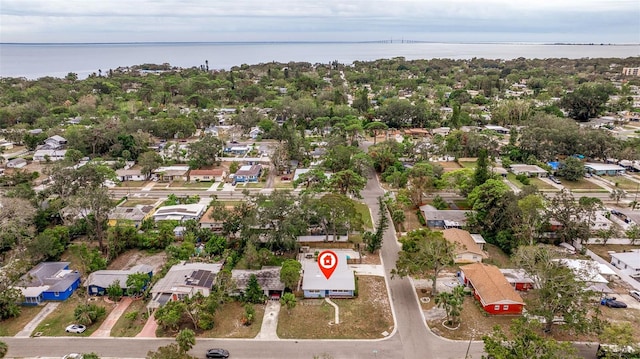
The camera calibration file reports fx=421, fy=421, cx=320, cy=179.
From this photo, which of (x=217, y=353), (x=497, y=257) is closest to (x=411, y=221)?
(x=497, y=257)

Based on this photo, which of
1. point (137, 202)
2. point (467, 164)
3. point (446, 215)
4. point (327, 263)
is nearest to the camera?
point (327, 263)

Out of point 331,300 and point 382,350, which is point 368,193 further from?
point 382,350

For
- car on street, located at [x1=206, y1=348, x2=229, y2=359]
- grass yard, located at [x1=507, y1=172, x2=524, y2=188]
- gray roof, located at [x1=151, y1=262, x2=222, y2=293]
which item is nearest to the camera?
car on street, located at [x1=206, y1=348, x2=229, y2=359]

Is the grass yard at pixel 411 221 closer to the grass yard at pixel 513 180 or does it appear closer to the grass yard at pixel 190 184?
the grass yard at pixel 513 180

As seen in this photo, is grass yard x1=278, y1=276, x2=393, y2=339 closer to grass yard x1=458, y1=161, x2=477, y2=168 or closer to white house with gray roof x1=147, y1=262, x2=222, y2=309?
white house with gray roof x1=147, y1=262, x2=222, y2=309

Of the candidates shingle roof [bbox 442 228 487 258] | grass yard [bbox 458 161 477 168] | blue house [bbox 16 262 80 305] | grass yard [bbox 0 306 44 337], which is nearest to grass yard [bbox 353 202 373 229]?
shingle roof [bbox 442 228 487 258]

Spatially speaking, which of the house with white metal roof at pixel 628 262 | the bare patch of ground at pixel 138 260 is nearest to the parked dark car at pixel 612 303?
the house with white metal roof at pixel 628 262

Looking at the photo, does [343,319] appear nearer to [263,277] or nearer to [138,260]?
[263,277]
